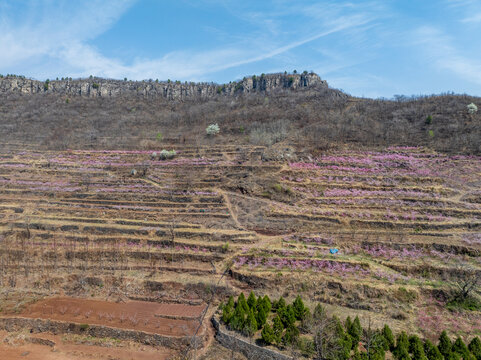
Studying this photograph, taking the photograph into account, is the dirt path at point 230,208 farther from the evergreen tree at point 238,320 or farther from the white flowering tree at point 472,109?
the white flowering tree at point 472,109

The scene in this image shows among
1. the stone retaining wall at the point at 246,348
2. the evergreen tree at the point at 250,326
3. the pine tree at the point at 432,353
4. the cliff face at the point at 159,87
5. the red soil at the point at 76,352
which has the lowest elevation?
the red soil at the point at 76,352

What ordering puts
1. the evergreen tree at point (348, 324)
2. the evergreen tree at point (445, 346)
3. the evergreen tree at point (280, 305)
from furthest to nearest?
the evergreen tree at point (280, 305)
the evergreen tree at point (348, 324)
the evergreen tree at point (445, 346)

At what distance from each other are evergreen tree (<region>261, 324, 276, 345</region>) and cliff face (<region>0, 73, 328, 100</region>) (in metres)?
76.5

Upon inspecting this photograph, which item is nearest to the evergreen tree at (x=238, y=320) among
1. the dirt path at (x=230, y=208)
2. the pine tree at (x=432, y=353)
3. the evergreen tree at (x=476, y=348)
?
the pine tree at (x=432, y=353)

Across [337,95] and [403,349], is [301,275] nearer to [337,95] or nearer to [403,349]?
[403,349]

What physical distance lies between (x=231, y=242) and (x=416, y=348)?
15999 millimetres

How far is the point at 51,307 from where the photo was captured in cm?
2061

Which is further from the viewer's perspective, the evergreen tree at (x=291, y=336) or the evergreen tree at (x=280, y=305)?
the evergreen tree at (x=280, y=305)

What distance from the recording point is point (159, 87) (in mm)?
92500

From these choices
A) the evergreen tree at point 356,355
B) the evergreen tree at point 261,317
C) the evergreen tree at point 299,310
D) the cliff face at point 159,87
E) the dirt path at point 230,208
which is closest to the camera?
the evergreen tree at point 356,355

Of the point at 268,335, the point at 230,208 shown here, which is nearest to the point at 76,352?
the point at 268,335

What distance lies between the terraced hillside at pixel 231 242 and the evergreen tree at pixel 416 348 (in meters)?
2.66

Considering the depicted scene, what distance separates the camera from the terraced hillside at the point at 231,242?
19391 millimetres

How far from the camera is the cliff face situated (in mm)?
84812
